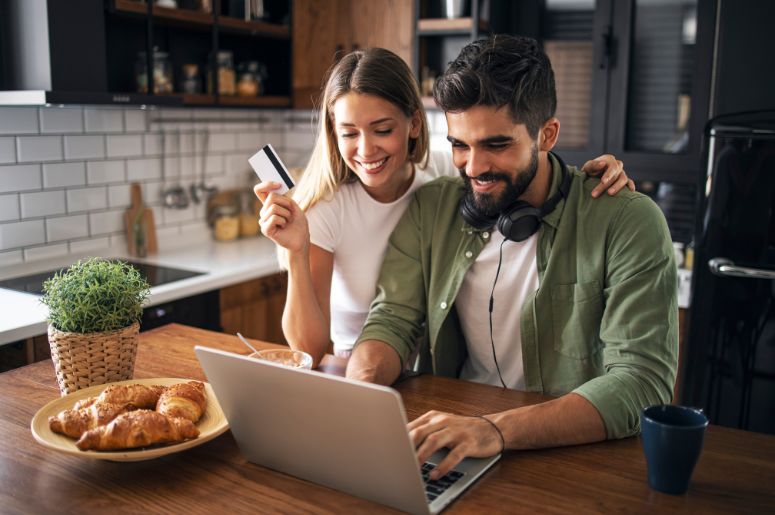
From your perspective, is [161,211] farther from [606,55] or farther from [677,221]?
[677,221]

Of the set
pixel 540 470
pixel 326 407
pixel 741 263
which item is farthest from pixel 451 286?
pixel 741 263

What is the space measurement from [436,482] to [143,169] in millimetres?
2695

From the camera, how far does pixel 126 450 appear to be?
4.01 feet

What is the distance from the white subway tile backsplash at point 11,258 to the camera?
2967mm

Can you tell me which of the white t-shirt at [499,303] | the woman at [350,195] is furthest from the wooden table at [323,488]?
the woman at [350,195]

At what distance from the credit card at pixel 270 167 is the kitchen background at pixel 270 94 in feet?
3.17

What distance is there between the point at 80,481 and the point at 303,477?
0.34 metres

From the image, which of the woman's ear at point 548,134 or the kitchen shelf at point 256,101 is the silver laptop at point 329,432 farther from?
the kitchen shelf at point 256,101

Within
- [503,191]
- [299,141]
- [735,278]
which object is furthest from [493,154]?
[299,141]

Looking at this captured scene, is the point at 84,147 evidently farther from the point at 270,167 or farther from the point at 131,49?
the point at 270,167

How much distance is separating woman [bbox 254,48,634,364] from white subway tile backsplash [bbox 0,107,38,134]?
1.41 meters

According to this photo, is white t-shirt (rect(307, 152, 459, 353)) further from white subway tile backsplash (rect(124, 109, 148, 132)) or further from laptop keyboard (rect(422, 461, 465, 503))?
white subway tile backsplash (rect(124, 109, 148, 132))

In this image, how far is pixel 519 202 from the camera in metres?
1.76

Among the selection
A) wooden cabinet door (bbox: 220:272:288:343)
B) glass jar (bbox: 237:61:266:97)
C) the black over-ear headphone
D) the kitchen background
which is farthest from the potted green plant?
glass jar (bbox: 237:61:266:97)
